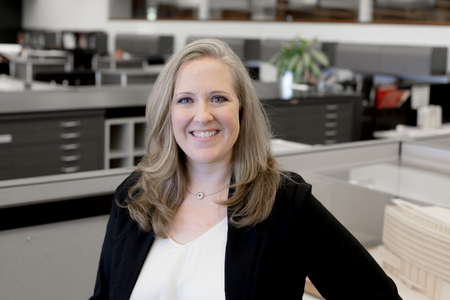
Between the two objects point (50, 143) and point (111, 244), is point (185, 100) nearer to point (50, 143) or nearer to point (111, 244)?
point (111, 244)

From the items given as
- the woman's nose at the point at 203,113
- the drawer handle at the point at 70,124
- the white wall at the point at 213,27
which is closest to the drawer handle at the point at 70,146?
the drawer handle at the point at 70,124

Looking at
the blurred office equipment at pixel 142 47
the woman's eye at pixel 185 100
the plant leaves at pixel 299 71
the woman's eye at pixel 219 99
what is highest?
the blurred office equipment at pixel 142 47

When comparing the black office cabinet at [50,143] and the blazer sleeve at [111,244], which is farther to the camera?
the black office cabinet at [50,143]

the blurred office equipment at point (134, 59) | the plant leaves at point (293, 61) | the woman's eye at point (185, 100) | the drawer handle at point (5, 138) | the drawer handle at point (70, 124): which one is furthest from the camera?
the blurred office equipment at point (134, 59)

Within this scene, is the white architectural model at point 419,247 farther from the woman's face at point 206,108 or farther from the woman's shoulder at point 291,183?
the woman's face at point 206,108

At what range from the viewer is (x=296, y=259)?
1195mm

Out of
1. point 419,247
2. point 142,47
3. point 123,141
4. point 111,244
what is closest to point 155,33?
point 142,47

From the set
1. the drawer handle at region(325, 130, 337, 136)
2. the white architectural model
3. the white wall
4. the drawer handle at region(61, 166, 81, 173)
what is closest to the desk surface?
the drawer handle at region(61, 166, 81, 173)

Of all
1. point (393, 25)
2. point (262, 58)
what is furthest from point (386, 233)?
point (262, 58)

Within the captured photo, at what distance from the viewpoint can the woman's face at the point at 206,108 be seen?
123 cm

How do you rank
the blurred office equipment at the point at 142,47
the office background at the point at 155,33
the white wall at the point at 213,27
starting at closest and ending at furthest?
the office background at the point at 155,33 → the white wall at the point at 213,27 → the blurred office equipment at the point at 142,47

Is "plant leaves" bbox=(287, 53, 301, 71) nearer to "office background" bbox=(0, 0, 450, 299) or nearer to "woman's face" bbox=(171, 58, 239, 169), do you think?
"office background" bbox=(0, 0, 450, 299)

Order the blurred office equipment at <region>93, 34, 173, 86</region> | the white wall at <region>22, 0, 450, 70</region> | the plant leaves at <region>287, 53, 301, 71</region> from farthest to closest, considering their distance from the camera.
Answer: the white wall at <region>22, 0, 450, 70</region> → the blurred office equipment at <region>93, 34, 173, 86</region> → the plant leaves at <region>287, 53, 301, 71</region>

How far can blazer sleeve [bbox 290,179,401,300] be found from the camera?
1.15 metres
